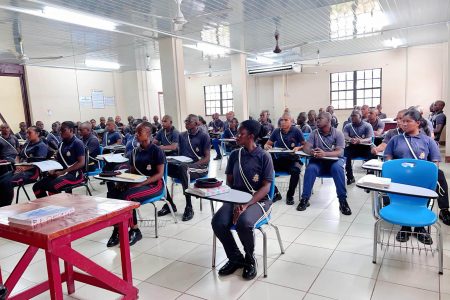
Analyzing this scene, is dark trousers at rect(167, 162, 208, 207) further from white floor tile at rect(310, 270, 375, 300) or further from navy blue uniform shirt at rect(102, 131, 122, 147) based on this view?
navy blue uniform shirt at rect(102, 131, 122, 147)

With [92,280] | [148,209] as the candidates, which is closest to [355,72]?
[148,209]

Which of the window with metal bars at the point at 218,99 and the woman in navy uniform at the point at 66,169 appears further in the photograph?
the window with metal bars at the point at 218,99

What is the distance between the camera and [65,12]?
510cm

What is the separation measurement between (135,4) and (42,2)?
4.12 ft

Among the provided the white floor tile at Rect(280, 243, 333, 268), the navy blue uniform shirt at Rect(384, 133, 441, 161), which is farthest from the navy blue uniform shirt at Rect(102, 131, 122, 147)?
the navy blue uniform shirt at Rect(384, 133, 441, 161)

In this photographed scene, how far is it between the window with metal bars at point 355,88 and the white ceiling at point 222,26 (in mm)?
1791

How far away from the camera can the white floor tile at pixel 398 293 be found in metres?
2.25

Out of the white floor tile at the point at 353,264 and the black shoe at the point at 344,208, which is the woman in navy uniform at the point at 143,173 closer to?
the white floor tile at the point at 353,264

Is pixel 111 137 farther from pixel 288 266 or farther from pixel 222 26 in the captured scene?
pixel 288 266

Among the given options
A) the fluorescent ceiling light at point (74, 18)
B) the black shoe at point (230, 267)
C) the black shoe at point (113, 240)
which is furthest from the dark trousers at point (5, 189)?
the black shoe at point (230, 267)

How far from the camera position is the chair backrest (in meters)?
2.71

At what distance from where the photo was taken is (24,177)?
16.1ft

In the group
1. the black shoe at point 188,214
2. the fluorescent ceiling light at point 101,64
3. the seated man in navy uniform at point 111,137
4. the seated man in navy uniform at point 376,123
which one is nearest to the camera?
the black shoe at point 188,214

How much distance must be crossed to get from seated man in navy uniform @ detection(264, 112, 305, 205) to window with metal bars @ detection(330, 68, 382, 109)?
7967 mm
